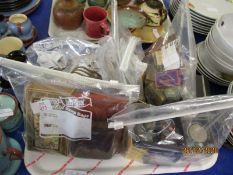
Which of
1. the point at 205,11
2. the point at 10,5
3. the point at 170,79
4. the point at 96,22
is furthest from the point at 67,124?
the point at 205,11

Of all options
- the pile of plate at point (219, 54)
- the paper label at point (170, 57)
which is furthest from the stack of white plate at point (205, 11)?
the paper label at point (170, 57)

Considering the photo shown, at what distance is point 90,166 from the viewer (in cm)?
62

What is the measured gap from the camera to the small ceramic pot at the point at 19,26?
784 millimetres

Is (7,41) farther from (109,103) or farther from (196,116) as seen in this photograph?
(196,116)

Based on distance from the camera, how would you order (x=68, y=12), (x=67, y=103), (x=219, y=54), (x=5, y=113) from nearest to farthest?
(x=67, y=103)
(x=5, y=113)
(x=219, y=54)
(x=68, y=12)

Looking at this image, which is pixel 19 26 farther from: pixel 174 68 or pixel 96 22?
pixel 174 68

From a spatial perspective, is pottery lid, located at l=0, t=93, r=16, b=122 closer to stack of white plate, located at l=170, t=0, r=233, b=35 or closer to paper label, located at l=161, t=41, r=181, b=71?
paper label, located at l=161, t=41, r=181, b=71

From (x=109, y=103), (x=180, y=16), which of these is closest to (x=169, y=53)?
(x=180, y=16)

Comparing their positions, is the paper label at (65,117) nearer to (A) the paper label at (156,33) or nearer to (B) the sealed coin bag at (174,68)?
(B) the sealed coin bag at (174,68)

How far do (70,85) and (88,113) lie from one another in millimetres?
65

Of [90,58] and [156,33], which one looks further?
[156,33]

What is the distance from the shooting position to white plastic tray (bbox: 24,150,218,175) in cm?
61

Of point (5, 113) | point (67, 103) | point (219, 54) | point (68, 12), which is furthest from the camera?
point (68, 12)

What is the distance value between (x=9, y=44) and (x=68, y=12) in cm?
20
